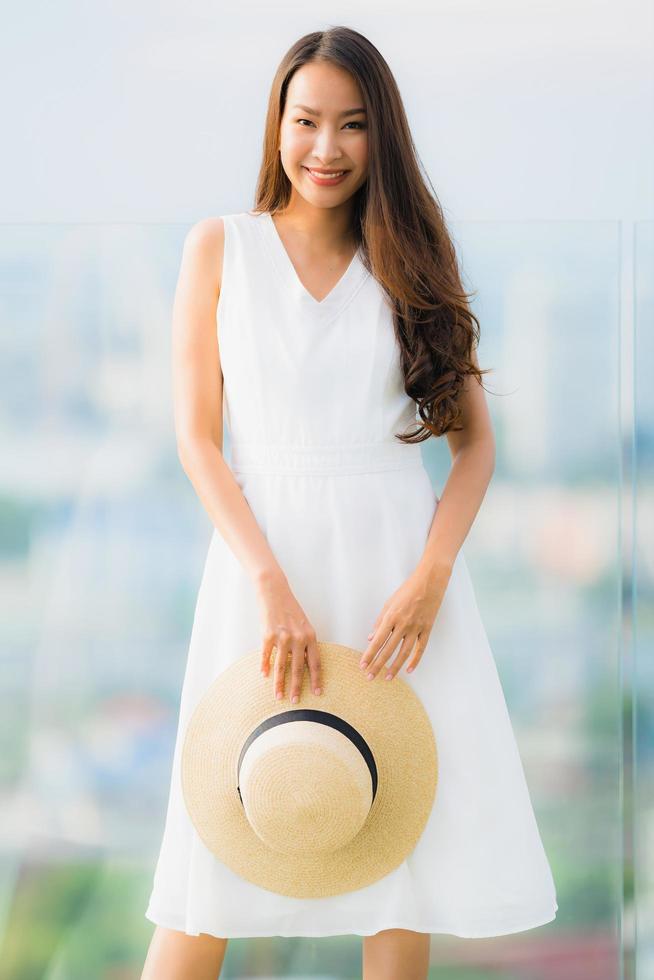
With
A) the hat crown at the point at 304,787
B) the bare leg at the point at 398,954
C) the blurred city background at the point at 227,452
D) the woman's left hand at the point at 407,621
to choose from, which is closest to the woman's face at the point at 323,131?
the blurred city background at the point at 227,452

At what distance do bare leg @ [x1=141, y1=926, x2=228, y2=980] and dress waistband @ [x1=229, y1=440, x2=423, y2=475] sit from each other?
69 centimetres

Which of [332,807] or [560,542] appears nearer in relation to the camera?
[332,807]

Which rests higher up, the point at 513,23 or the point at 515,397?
the point at 513,23

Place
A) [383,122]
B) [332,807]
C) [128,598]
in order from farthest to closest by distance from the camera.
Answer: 1. [128,598]
2. [383,122]
3. [332,807]

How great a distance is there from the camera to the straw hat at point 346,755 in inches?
61.7

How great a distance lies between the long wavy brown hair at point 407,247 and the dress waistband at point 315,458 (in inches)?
1.9

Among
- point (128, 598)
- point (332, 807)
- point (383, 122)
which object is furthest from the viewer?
point (128, 598)

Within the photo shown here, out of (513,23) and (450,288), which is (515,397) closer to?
(450,288)

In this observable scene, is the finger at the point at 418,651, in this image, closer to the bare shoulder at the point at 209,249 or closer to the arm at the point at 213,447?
the arm at the point at 213,447

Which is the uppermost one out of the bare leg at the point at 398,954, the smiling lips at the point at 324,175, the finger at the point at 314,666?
the smiling lips at the point at 324,175

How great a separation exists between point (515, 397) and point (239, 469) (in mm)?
644

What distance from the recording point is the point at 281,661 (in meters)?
1.60

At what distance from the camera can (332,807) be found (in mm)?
1547

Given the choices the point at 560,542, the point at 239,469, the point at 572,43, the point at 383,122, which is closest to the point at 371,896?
the point at 239,469
